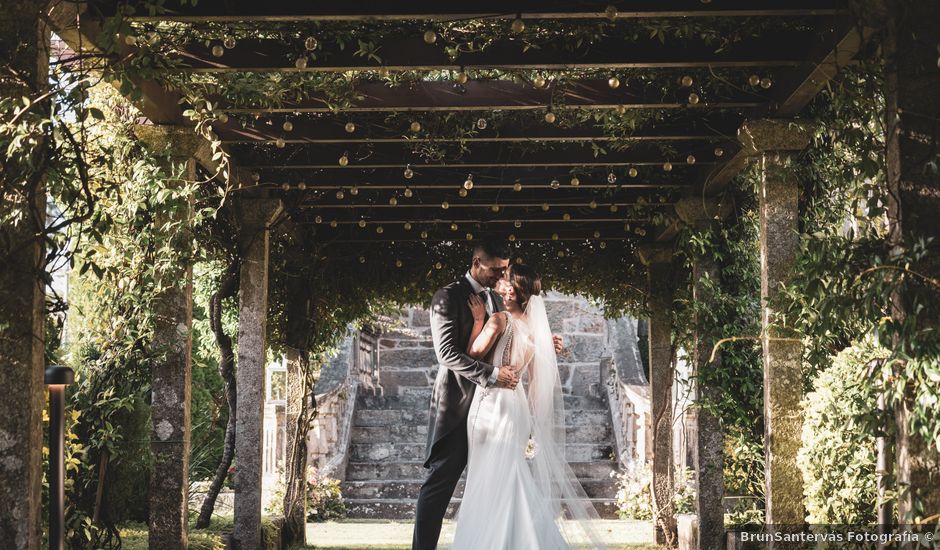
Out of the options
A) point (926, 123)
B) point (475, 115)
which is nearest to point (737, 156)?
point (475, 115)

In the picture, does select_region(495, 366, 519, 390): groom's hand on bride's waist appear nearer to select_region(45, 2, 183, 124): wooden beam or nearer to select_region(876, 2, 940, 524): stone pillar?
select_region(45, 2, 183, 124): wooden beam

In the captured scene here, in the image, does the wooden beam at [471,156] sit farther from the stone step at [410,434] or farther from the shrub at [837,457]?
the stone step at [410,434]

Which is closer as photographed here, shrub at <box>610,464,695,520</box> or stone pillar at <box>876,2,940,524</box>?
stone pillar at <box>876,2,940,524</box>

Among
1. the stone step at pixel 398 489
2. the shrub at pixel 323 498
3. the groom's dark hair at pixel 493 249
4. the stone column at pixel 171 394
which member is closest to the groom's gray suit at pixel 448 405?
the groom's dark hair at pixel 493 249

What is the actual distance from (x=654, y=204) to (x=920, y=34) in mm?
4670

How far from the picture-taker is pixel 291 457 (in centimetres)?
947

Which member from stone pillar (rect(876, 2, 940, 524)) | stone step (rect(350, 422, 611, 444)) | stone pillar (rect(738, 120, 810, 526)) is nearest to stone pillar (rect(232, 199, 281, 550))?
stone pillar (rect(738, 120, 810, 526))

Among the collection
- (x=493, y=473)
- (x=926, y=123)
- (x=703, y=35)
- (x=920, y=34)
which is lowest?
(x=493, y=473)

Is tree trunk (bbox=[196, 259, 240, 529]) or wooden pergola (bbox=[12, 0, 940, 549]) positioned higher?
wooden pergola (bbox=[12, 0, 940, 549])

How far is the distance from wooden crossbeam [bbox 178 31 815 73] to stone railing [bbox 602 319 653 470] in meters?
6.69

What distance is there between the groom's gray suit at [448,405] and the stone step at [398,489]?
6503 mm

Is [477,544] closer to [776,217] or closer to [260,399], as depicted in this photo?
[776,217]

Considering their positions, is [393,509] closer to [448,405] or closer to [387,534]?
[387,534]

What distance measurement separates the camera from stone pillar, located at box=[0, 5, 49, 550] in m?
3.44
